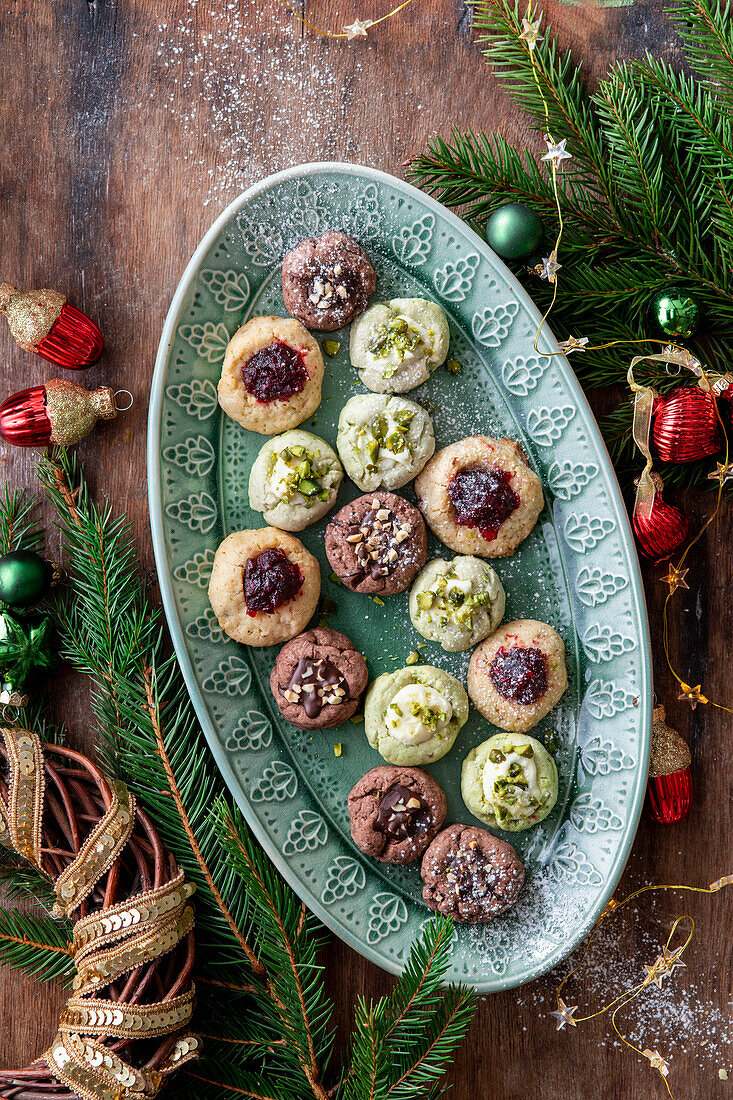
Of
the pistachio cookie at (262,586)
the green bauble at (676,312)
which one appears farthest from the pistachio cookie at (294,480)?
the green bauble at (676,312)

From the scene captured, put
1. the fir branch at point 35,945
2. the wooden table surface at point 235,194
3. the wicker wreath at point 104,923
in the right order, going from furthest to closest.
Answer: the wooden table surface at point 235,194, the fir branch at point 35,945, the wicker wreath at point 104,923

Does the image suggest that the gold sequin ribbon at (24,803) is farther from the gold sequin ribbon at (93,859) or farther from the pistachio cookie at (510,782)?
the pistachio cookie at (510,782)

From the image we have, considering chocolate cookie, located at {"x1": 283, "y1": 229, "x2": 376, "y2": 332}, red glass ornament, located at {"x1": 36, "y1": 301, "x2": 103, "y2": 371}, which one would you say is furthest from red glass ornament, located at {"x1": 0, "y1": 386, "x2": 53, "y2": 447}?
chocolate cookie, located at {"x1": 283, "y1": 229, "x2": 376, "y2": 332}

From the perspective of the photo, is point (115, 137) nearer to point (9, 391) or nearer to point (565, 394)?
point (9, 391)

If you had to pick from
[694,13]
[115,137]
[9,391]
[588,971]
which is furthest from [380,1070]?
[694,13]

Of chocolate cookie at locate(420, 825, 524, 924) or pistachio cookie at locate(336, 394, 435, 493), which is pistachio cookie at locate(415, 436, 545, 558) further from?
chocolate cookie at locate(420, 825, 524, 924)

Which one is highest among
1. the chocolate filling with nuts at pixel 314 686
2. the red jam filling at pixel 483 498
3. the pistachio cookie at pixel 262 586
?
the red jam filling at pixel 483 498

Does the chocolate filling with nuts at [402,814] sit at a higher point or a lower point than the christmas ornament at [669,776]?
lower
